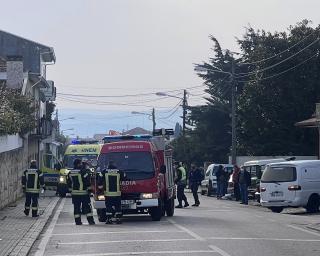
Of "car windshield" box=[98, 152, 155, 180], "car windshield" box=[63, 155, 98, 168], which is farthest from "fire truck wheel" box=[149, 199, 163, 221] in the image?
"car windshield" box=[63, 155, 98, 168]

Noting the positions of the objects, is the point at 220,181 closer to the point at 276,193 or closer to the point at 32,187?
the point at 276,193

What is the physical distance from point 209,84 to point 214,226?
1782 inches

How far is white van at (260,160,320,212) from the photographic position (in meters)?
29.1

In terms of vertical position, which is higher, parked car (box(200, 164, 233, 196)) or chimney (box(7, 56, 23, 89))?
chimney (box(7, 56, 23, 89))

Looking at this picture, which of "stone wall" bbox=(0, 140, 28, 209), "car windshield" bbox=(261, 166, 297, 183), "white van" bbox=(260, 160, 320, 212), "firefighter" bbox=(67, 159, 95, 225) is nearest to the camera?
"firefighter" bbox=(67, 159, 95, 225)

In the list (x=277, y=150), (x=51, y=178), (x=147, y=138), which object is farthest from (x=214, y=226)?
(x=277, y=150)

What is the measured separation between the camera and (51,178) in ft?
141

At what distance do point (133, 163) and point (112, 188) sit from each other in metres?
1.50

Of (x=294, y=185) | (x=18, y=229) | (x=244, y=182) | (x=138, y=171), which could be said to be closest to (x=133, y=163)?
(x=138, y=171)

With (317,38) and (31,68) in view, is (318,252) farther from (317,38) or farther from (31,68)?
(31,68)

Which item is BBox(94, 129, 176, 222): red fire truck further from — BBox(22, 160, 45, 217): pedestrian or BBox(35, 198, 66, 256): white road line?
BBox(22, 160, 45, 217): pedestrian

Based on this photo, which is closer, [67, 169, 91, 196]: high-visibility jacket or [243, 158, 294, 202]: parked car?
[67, 169, 91, 196]: high-visibility jacket

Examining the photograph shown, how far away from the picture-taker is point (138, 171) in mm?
23297

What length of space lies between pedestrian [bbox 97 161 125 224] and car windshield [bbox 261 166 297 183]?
865 centimetres
